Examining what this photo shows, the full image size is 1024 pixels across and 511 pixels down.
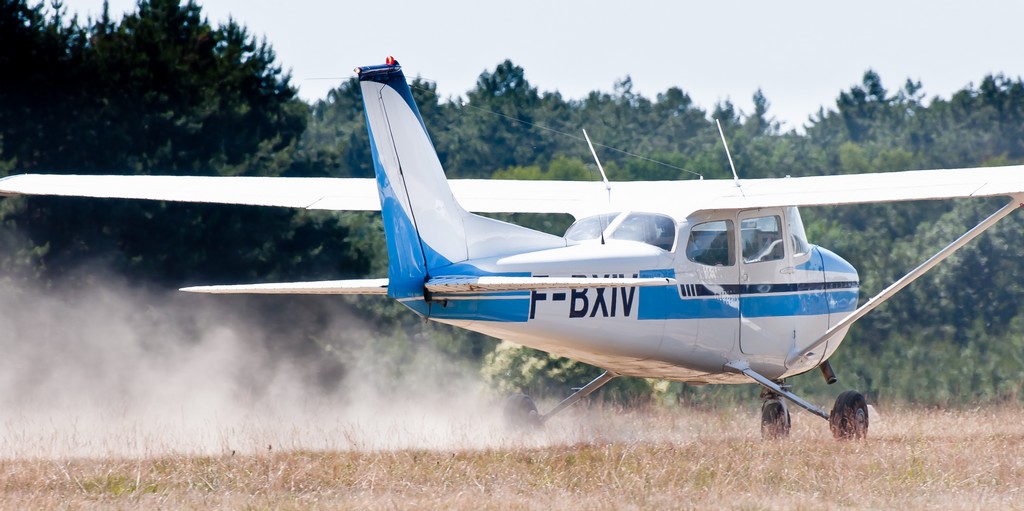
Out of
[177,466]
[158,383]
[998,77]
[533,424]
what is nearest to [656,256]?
[533,424]

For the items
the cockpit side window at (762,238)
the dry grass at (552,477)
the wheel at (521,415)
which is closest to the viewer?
the dry grass at (552,477)

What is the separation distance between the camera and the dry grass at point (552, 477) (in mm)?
8453

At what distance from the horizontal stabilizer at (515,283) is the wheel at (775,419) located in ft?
11.7

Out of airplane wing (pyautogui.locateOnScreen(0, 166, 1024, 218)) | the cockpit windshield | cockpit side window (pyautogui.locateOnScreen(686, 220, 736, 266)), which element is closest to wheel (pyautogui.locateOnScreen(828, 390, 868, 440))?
cockpit side window (pyautogui.locateOnScreen(686, 220, 736, 266))

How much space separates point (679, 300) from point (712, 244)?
78cm

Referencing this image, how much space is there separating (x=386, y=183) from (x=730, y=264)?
12.9 ft

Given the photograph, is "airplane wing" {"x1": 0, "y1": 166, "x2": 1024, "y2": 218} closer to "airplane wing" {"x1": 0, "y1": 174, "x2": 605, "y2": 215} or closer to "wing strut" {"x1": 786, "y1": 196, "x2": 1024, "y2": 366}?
"airplane wing" {"x1": 0, "y1": 174, "x2": 605, "y2": 215}

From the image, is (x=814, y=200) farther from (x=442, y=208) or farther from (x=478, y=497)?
(x=478, y=497)

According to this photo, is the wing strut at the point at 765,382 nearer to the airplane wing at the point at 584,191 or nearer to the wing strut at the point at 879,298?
the wing strut at the point at 879,298

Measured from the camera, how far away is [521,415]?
13.1 metres

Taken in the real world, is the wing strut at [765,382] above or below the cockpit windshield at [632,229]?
below

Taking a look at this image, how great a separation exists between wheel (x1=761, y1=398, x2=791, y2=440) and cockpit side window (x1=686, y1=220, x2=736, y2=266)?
1589 mm

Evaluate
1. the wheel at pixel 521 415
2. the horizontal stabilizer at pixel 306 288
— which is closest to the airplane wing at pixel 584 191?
the wheel at pixel 521 415

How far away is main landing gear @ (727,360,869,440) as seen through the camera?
12.6m
